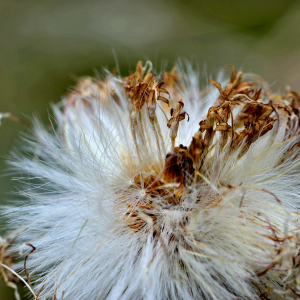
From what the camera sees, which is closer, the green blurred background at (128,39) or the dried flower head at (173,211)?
the dried flower head at (173,211)

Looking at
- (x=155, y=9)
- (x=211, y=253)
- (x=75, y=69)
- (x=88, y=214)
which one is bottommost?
(x=211, y=253)

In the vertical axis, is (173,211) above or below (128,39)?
below

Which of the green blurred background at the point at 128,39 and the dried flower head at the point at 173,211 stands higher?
the green blurred background at the point at 128,39

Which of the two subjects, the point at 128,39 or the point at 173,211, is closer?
the point at 173,211

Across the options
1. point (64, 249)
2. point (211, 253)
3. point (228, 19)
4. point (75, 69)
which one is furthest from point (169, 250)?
point (228, 19)

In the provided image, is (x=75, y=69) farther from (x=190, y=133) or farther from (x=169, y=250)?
(x=169, y=250)
